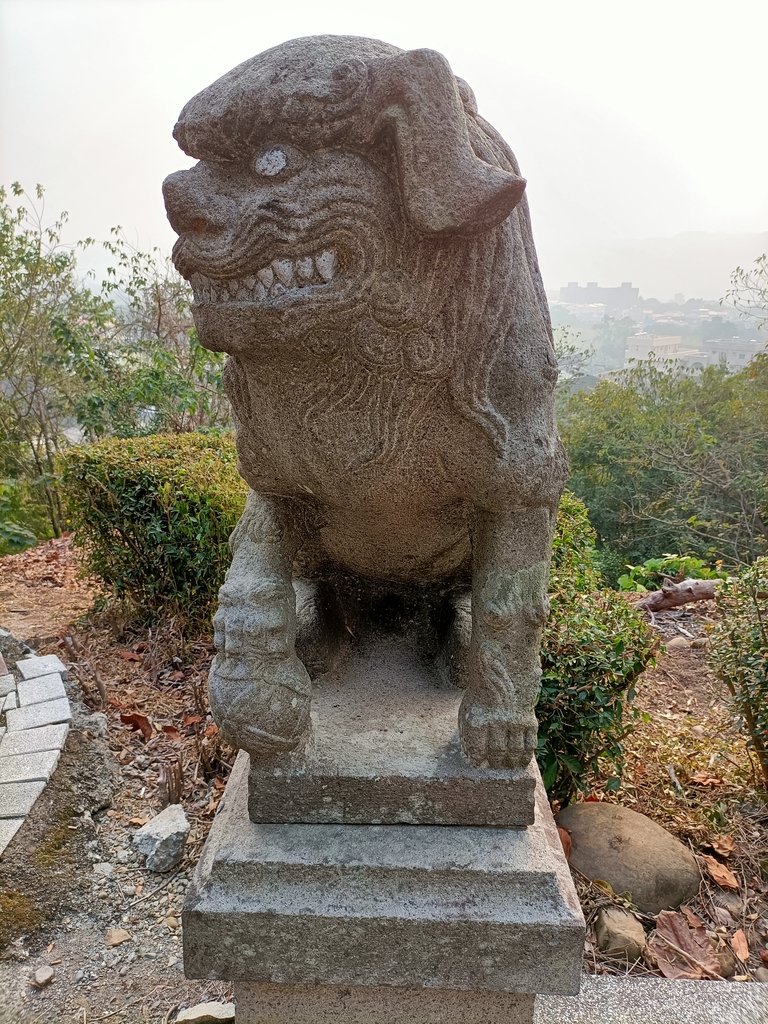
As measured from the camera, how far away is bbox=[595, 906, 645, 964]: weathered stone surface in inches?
85.8

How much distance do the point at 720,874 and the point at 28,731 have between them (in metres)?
2.77

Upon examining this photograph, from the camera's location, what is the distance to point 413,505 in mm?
1491

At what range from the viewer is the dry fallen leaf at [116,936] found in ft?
7.48

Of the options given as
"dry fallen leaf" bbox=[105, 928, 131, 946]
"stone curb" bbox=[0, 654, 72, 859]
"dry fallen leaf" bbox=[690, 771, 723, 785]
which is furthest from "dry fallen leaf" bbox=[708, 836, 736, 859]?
"stone curb" bbox=[0, 654, 72, 859]

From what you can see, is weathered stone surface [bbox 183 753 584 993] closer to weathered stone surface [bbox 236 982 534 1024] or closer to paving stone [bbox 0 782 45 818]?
weathered stone surface [bbox 236 982 534 1024]

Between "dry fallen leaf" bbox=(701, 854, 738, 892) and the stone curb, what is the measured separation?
7.86 feet

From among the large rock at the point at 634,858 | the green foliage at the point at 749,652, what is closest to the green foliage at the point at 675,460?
the green foliage at the point at 749,652

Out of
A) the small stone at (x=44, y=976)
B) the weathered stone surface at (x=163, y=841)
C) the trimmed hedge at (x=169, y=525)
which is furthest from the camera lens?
the trimmed hedge at (x=169, y=525)

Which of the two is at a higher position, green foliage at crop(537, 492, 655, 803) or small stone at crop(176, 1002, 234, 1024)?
green foliage at crop(537, 492, 655, 803)

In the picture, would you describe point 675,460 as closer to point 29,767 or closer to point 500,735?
point 29,767

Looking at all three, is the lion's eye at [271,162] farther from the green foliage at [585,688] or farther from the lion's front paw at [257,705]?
the green foliage at [585,688]

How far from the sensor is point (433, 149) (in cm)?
112

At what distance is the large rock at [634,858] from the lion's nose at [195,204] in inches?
86.2

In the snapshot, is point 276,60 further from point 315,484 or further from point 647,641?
point 647,641
